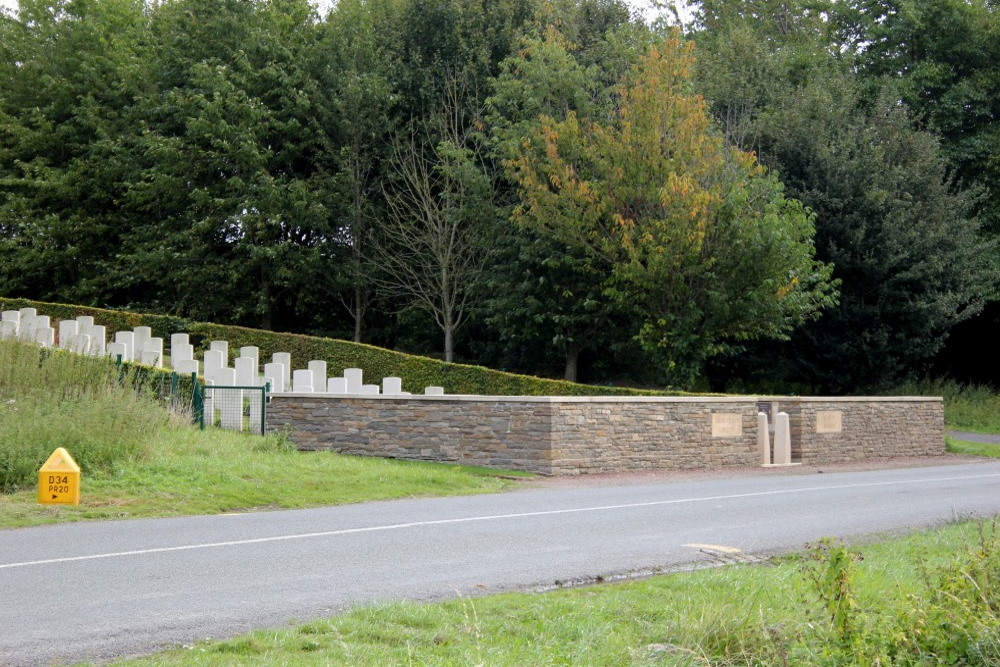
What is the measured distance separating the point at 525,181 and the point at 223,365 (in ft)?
36.9

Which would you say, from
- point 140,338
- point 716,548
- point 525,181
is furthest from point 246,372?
point 716,548

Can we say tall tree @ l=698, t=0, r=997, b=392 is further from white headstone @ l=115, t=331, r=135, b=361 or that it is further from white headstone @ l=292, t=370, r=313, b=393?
white headstone @ l=115, t=331, r=135, b=361

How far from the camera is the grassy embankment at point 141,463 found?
13.3 meters

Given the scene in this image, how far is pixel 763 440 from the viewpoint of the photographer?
23031mm

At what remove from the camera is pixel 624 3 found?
129 ft

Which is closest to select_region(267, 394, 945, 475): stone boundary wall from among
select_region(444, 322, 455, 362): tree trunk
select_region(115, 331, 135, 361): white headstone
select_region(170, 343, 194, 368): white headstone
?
select_region(170, 343, 194, 368): white headstone

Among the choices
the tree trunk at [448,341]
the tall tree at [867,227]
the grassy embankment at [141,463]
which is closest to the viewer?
the grassy embankment at [141,463]

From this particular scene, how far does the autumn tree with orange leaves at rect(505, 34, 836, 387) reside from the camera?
2742cm

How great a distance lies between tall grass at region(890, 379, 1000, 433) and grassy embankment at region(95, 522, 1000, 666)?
103 ft

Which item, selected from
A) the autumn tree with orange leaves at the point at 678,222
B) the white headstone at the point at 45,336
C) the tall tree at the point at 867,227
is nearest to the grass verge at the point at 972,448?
the tall tree at the point at 867,227

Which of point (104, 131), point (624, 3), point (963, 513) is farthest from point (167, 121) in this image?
point (963, 513)

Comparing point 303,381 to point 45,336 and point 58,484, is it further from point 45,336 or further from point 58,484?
point 58,484

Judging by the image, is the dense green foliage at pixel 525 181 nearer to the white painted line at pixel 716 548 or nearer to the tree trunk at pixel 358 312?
the tree trunk at pixel 358 312

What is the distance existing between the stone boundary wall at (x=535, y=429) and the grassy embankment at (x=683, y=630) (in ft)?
38.4
